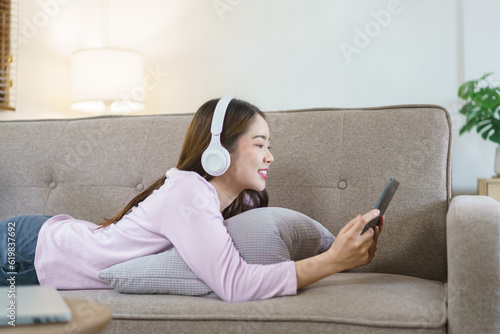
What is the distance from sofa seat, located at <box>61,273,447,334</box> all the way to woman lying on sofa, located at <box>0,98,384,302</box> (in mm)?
47

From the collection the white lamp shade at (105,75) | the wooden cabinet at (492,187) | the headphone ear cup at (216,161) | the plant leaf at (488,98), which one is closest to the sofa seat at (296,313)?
the headphone ear cup at (216,161)

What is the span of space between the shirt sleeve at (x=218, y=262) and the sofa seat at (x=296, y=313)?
27mm

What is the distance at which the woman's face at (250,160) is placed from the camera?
1.30 m

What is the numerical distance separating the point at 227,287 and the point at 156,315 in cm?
15

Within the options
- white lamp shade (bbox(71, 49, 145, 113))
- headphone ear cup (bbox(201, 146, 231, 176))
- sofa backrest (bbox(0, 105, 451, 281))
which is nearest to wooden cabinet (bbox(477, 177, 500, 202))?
sofa backrest (bbox(0, 105, 451, 281))

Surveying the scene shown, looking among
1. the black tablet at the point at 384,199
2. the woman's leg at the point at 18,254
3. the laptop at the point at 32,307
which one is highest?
the laptop at the point at 32,307

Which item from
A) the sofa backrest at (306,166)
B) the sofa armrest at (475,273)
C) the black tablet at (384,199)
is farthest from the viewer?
the sofa backrest at (306,166)

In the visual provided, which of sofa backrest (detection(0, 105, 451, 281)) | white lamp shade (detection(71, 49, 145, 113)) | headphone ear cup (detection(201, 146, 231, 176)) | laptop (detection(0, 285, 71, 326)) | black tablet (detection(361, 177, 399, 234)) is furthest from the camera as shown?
white lamp shade (detection(71, 49, 145, 113))

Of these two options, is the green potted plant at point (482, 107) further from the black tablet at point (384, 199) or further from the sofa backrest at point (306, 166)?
the black tablet at point (384, 199)

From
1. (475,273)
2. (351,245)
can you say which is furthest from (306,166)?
(475,273)

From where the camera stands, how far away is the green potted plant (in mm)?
2309

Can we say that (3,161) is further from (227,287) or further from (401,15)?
(401,15)

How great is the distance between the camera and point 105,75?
2541 millimetres

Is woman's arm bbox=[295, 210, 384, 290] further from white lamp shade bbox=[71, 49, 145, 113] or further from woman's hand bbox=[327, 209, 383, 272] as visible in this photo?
white lamp shade bbox=[71, 49, 145, 113]
